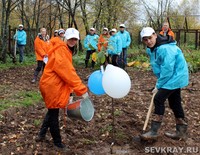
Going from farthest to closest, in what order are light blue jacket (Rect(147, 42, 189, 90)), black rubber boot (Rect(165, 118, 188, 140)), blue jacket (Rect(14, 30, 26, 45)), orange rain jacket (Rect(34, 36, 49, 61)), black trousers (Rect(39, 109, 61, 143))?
blue jacket (Rect(14, 30, 26, 45)) < orange rain jacket (Rect(34, 36, 49, 61)) < black rubber boot (Rect(165, 118, 188, 140)) < light blue jacket (Rect(147, 42, 189, 90)) < black trousers (Rect(39, 109, 61, 143))

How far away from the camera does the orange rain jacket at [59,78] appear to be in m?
4.00

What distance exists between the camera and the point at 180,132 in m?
5.07

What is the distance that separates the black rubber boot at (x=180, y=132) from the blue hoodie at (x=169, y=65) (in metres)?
0.74

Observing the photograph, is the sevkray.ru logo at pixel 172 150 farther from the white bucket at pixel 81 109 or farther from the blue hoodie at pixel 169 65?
the white bucket at pixel 81 109

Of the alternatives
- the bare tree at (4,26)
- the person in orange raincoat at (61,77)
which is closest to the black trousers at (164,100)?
the person in orange raincoat at (61,77)

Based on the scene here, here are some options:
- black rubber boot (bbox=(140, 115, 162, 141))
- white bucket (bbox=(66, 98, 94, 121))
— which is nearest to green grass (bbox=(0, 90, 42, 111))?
white bucket (bbox=(66, 98, 94, 121))

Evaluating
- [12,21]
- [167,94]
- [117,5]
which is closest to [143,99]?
[167,94]

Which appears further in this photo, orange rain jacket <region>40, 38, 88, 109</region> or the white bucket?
the white bucket

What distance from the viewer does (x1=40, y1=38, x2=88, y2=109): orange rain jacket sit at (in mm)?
4004

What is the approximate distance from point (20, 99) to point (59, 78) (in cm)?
328

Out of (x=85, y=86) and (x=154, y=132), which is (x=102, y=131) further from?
(x=85, y=86)

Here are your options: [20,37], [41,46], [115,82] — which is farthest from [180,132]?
[20,37]

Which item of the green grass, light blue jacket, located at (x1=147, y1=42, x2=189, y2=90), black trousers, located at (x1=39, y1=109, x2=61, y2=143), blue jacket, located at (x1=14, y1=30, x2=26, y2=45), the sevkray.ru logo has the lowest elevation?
the sevkray.ru logo

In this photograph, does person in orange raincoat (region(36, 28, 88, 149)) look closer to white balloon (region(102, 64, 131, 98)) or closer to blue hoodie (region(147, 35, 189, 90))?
white balloon (region(102, 64, 131, 98))
